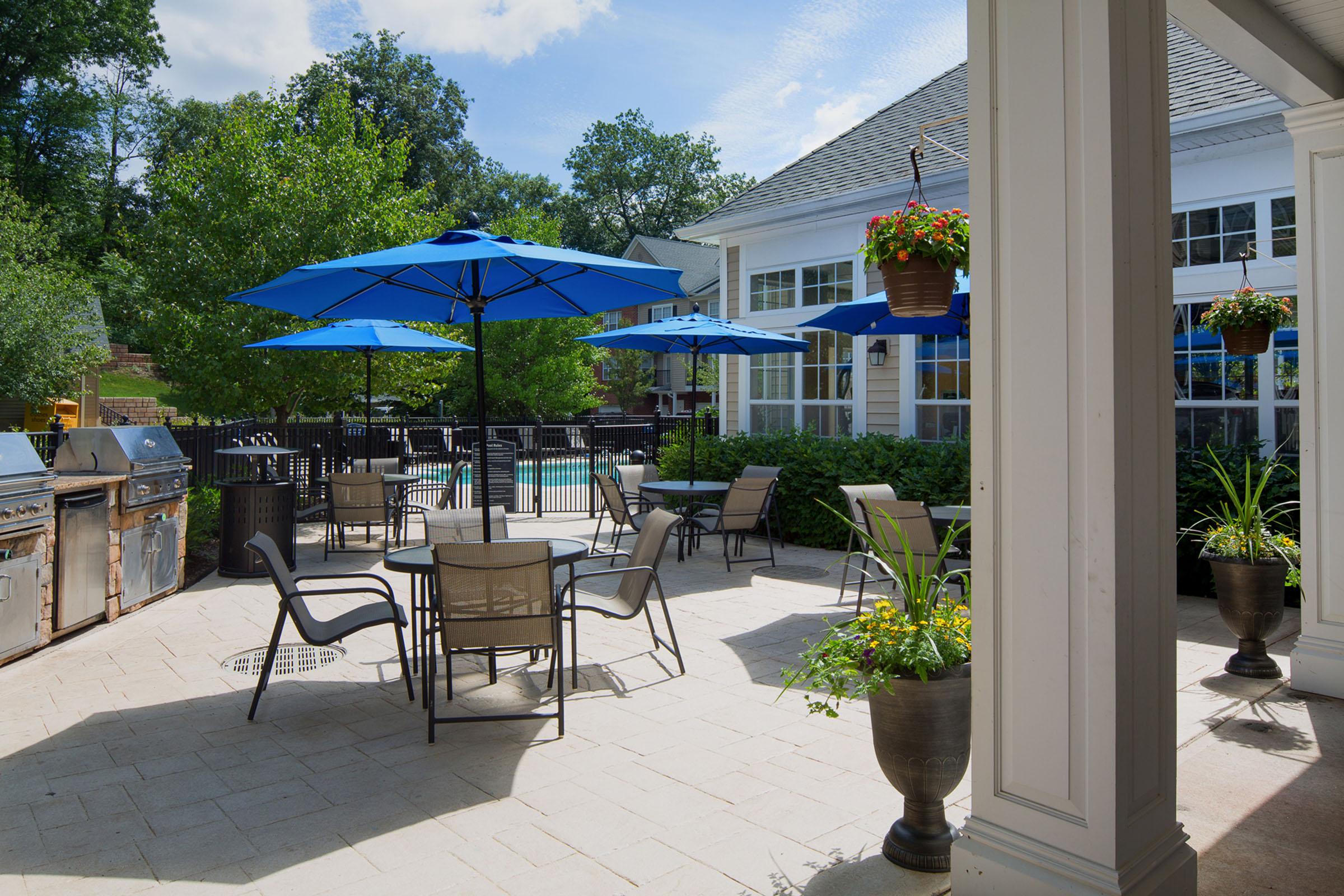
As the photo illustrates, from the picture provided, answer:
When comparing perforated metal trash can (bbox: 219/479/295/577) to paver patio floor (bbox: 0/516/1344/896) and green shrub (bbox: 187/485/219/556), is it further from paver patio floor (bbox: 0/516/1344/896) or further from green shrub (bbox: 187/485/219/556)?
paver patio floor (bbox: 0/516/1344/896)

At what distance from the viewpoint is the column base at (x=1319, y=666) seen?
4.32 m

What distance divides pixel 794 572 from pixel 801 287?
199 inches

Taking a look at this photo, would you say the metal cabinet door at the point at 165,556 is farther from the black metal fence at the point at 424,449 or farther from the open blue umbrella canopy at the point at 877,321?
the open blue umbrella canopy at the point at 877,321

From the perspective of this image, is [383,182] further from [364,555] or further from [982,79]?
[982,79]

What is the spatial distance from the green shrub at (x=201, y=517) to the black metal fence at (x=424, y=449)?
0.32m

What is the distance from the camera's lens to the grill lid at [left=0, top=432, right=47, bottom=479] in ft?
15.6

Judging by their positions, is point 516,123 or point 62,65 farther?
point 516,123

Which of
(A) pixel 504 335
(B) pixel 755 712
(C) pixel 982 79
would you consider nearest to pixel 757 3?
(C) pixel 982 79

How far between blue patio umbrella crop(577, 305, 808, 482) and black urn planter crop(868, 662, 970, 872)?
608 cm

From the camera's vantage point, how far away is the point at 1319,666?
4375 mm

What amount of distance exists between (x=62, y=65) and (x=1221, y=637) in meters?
39.4

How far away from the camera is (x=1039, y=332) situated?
2168 millimetres

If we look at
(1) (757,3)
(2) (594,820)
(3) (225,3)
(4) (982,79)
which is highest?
(3) (225,3)

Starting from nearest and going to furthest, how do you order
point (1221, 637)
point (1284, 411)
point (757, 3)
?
point (1221, 637), point (757, 3), point (1284, 411)
